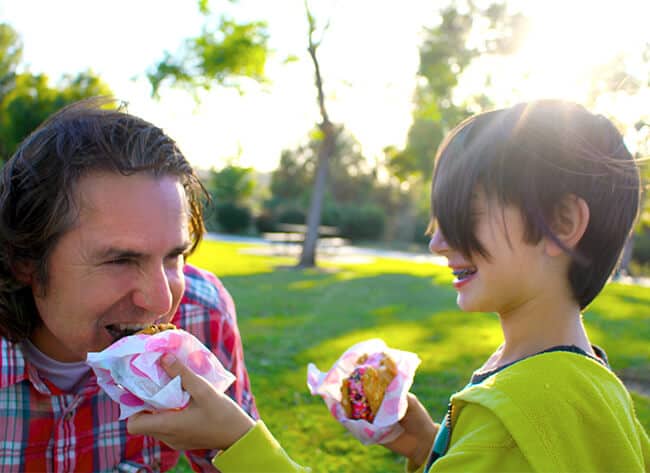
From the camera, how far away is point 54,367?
230 cm

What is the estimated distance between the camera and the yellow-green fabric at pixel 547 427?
1474 mm

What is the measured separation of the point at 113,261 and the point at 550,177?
1414mm

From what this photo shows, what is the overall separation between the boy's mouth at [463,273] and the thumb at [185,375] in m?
0.88

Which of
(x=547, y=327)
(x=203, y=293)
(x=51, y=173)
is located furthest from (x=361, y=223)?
(x=547, y=327)

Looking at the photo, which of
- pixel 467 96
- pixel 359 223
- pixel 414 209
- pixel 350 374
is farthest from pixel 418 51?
pixel 414 209

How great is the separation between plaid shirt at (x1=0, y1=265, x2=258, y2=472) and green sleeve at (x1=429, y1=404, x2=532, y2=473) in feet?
3.65

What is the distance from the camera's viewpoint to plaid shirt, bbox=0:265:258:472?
217cm

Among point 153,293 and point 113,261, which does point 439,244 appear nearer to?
point 153,293

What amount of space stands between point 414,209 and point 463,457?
51.2 meters

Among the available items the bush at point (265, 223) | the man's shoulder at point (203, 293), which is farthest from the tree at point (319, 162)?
the bush at point (265, 223)

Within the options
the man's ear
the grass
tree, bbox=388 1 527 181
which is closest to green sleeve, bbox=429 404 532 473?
the man's ear

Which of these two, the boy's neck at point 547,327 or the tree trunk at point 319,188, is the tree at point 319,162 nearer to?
the tree trunk at point 319,188

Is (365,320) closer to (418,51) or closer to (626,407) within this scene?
(626,407)

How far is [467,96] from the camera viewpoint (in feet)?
45.9
